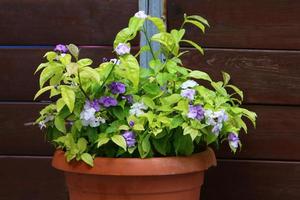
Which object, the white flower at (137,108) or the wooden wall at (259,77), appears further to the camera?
the wooden wall at (259,77)

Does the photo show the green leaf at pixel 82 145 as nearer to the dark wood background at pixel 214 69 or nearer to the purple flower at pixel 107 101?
the purple flower at pixel 107 101

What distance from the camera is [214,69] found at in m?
2.29

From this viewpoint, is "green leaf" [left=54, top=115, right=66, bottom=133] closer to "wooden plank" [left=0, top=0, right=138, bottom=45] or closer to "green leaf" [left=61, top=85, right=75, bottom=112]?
"green leaf" [left=61, top=85, right=75, bottom=112]

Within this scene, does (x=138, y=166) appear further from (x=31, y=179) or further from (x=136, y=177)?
(x=31, y=179)

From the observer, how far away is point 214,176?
91.7 inches

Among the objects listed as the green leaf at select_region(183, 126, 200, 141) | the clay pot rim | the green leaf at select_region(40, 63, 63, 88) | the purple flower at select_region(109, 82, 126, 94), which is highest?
the green leaf at select_region(40, 63, 63, 88)

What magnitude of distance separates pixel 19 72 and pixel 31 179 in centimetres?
45

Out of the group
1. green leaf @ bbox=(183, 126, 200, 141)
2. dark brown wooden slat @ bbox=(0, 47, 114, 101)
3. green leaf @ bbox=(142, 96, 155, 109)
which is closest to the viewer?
green leaf @ bbox=(183, 126, 200, 141)

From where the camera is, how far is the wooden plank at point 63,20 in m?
2.33

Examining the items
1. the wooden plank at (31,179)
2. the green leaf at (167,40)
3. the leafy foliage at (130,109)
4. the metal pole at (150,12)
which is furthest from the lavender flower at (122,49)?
the wooden plank at (31,179)

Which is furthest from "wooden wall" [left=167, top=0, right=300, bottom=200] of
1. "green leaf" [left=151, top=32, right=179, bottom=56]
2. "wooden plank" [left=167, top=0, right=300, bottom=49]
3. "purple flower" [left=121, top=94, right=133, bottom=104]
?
"purple flower" [left=121, top=94, right=133, bottom=104]

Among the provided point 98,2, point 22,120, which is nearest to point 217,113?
point 98,2

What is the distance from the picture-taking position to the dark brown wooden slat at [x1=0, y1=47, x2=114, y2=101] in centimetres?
238

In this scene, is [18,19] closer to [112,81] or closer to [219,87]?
[112,81]
